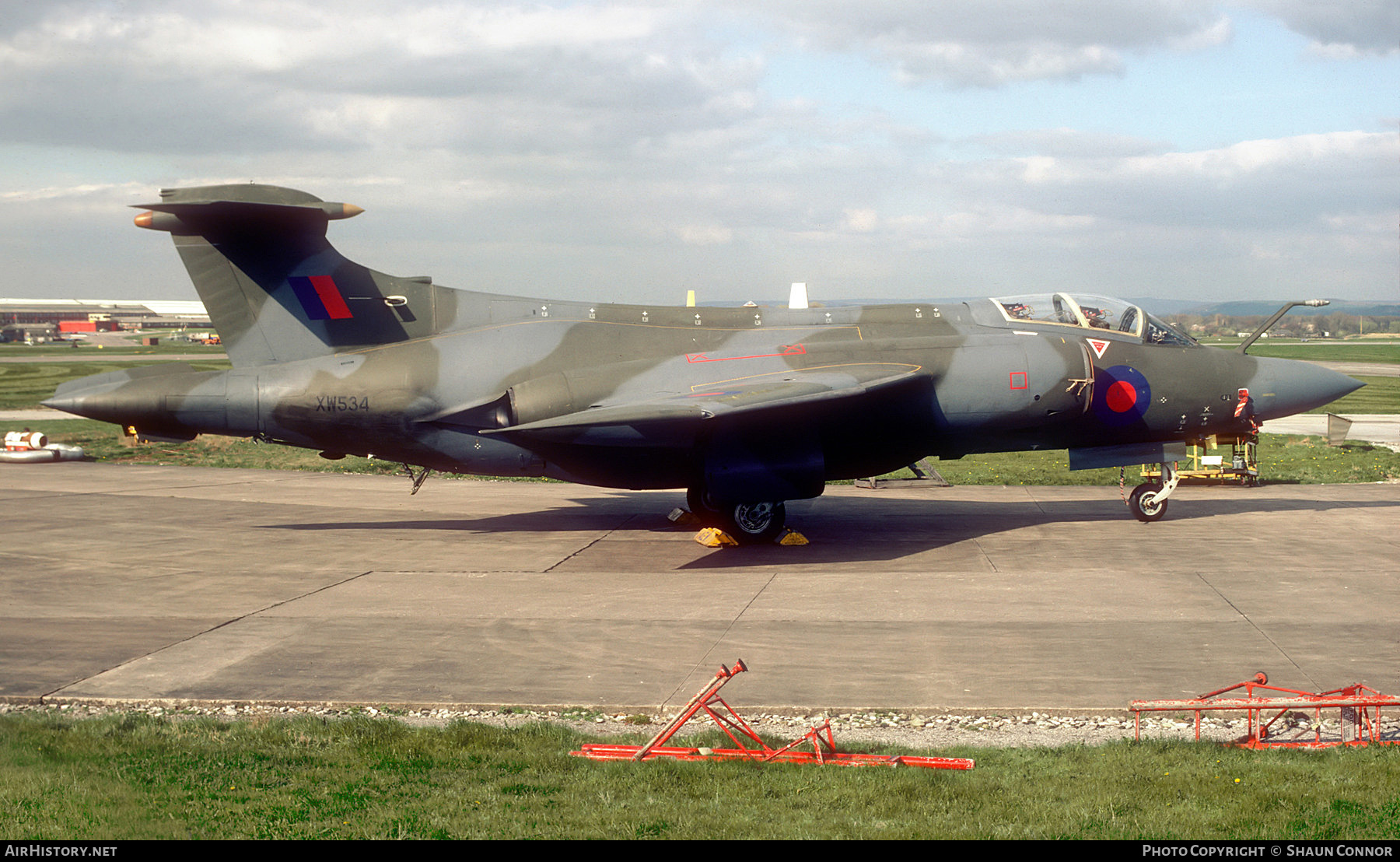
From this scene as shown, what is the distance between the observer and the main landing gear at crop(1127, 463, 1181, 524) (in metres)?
17.4

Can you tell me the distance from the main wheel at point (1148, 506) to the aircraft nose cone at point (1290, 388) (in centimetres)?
218

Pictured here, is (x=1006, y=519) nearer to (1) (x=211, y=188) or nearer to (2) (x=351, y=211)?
(2) (x=351, y=211)

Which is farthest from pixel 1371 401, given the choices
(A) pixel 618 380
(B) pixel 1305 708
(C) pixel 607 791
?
(C) pixel 607 791

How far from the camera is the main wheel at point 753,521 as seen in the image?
53.2ft

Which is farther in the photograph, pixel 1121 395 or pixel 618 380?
pixel 1121 395

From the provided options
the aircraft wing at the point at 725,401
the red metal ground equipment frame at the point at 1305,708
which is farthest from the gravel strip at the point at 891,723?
the aircraft wing at the point at 725,401

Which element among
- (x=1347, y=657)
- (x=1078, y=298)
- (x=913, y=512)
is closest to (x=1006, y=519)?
(x=913, y=512)

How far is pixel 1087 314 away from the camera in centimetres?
1734

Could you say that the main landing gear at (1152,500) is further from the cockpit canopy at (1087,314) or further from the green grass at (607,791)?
the green grass at (607,791)

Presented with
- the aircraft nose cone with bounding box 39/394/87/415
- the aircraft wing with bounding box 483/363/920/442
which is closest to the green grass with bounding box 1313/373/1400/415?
the aircraft wing with bounding box 483/363/920/442

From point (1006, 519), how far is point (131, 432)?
1434cm

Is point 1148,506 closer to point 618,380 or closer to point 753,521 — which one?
point 753,521

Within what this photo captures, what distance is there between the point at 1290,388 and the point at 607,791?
50.0 ft

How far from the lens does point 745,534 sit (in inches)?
639
